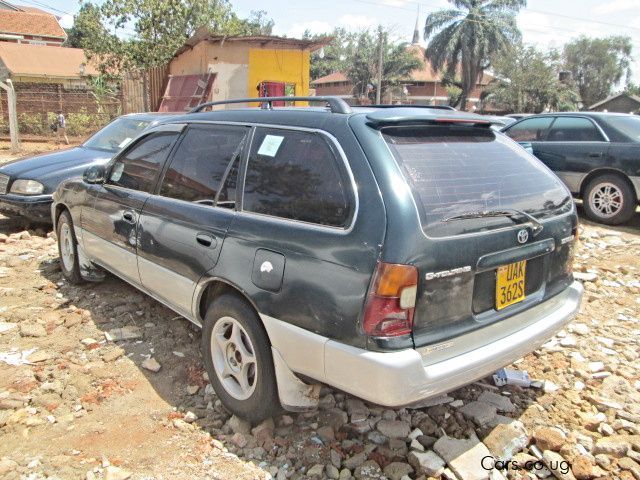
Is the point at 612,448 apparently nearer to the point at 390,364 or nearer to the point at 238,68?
the point at 390,364

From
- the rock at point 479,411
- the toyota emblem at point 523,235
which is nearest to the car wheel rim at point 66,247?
the rock at point 479,411

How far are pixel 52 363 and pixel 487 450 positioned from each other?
2857 mm

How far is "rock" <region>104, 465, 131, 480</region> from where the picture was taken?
2480 mm

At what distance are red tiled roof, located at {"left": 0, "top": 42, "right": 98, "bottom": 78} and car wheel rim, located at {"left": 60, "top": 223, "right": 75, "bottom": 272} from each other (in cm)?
2986

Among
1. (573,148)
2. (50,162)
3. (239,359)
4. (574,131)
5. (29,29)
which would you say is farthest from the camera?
(29,29)

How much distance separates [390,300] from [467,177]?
835 millimetres

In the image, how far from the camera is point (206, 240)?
297 cm

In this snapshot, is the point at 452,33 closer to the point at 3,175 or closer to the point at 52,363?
the point at 3,175

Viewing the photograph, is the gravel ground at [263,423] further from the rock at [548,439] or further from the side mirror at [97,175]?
the side mirror at [97,175]

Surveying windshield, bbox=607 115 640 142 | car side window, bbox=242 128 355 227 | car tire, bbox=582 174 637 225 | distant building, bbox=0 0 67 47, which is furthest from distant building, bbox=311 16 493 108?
car side window, bbox=242 128 355 227

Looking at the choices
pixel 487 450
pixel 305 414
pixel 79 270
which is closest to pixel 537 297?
pixel 487 450

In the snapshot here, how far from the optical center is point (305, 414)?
3.02 m

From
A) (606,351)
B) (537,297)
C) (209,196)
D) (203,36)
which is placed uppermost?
(203,36)

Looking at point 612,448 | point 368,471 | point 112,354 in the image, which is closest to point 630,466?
point 612,448
